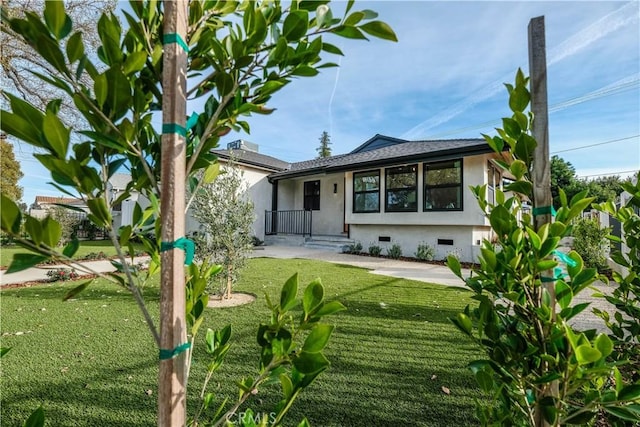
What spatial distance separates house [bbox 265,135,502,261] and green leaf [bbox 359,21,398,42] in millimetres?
9225

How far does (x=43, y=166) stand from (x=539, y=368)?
4.93 ft

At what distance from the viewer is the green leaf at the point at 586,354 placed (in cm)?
78

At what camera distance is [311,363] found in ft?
2.18

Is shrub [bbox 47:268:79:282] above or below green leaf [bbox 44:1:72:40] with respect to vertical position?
below

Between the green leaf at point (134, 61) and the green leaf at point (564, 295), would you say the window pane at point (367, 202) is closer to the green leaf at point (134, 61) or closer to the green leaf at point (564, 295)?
the green leaf at point (564, 295)

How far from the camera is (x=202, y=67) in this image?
34.6 inches

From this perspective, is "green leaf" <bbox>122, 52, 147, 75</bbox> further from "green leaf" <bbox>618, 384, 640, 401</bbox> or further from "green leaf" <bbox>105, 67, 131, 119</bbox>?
"green leaf" <bbox>618, 384, 640, 401</bbox>

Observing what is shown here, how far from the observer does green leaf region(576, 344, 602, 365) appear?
0.78 metres

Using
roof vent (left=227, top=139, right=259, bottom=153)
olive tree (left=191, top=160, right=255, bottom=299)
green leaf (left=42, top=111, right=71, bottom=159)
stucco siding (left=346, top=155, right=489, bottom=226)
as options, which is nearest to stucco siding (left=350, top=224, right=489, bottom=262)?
stucco siding (left=346, top=155, right=489, bottom=226)

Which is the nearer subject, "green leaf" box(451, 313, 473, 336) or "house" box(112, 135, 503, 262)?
"green leaf" box(451, 313, 473, 336)

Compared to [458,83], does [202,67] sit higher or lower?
lower

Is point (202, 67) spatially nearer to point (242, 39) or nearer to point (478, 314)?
point (242, 39)

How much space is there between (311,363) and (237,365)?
99.0 inches

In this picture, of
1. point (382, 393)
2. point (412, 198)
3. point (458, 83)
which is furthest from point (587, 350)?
point (458, 83)
